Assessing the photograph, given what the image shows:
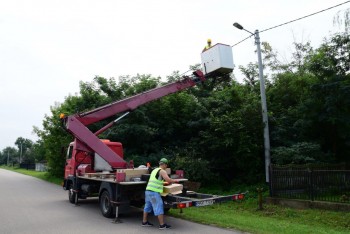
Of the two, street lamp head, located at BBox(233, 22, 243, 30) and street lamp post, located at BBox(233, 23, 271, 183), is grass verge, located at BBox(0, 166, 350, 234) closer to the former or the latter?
street lamp post, located at BBox(233, 23, 271, 183)

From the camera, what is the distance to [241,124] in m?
15.5

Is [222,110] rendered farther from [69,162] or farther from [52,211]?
[52,211]

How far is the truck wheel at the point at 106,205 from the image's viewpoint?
34.6ft

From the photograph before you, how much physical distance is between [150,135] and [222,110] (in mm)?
4383

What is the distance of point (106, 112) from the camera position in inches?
523

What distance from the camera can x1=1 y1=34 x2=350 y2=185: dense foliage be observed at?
14719 mm

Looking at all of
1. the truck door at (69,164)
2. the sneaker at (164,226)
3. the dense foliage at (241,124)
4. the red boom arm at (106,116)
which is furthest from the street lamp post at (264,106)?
the truck door at (69,164)

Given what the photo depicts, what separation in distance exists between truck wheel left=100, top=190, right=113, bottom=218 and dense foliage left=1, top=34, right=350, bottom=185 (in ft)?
19.5

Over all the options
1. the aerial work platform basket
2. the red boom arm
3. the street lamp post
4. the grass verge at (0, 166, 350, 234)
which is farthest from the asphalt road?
the aerial work platform basket

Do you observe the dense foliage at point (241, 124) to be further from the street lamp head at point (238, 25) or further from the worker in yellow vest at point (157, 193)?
the worker in yellow vest at point (157, 193)

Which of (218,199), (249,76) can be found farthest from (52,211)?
(249,76)

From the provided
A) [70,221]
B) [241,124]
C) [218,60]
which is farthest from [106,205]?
[241,124]

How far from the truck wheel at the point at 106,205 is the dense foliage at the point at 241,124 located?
5942mm

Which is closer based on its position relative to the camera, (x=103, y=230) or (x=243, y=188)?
(x=103, y=230)
